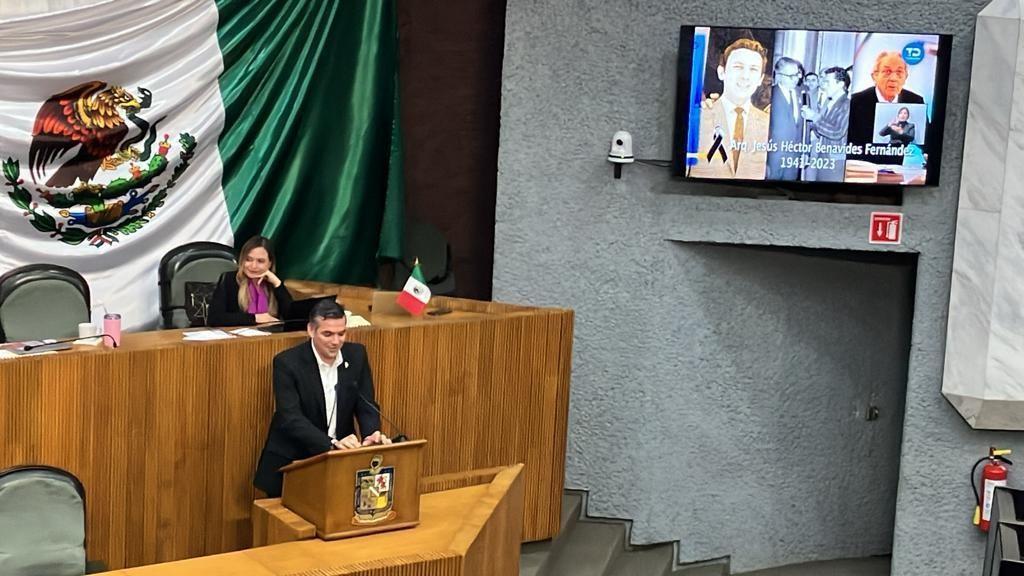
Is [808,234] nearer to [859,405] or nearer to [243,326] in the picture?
[859,405]

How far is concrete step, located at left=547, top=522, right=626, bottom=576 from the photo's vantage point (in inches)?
254

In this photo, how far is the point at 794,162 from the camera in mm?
6707

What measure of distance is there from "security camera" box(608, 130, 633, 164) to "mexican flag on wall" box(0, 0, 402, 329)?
4.43ft

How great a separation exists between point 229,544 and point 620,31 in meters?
3.43

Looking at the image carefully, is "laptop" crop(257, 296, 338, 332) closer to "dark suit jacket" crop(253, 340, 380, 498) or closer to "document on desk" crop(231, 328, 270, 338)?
"document on desk" crop(231, 328, 270, 338)

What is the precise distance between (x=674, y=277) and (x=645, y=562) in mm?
1594

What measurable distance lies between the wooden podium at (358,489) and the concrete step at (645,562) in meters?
2.60

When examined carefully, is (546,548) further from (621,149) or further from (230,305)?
(621,149)

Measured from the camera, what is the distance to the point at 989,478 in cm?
682

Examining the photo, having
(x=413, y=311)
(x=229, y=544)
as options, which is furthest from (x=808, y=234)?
(x=229, y=544)

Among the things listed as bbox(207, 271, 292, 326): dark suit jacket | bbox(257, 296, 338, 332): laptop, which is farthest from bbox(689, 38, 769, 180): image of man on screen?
bbox(257, 296, 338, 332): laptop

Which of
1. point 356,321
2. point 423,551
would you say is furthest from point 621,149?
point 423,551

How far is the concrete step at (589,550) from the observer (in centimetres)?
644

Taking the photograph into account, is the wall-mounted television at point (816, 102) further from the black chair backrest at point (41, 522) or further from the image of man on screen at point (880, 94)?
the black chair backrest at point (41, 522)
